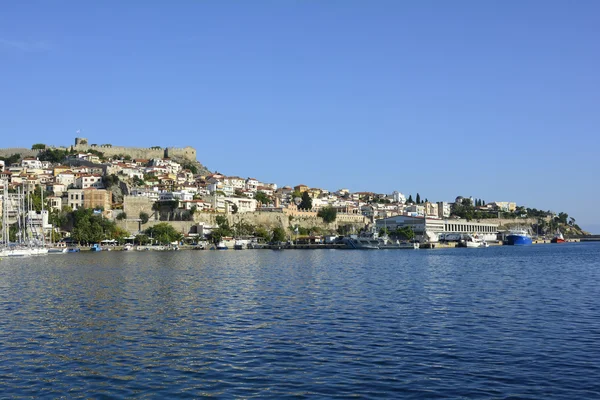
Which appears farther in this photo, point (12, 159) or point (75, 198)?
point (12, 159)

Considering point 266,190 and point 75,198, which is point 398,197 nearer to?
point 266,190

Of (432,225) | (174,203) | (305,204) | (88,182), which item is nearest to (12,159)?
(88,182)

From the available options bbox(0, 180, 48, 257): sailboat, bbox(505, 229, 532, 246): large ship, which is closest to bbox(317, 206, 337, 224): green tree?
bbox(505, 229, 532, 246): large ship

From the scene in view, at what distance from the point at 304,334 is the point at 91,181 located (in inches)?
3112

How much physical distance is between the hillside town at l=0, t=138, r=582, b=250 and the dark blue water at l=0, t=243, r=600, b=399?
47.7 meters

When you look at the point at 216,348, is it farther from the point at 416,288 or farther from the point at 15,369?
the point at 416,288

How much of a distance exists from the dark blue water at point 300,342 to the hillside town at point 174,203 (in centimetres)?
4767

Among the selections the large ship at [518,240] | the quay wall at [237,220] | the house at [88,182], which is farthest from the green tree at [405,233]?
the house at [88,182]

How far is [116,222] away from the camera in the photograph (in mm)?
79562

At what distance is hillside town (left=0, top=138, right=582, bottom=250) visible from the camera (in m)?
80.4

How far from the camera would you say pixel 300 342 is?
529 inches

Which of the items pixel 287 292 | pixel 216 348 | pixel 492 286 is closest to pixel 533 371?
pixel 216 348

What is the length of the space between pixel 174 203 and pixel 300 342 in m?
73.3

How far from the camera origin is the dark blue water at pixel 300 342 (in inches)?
396
